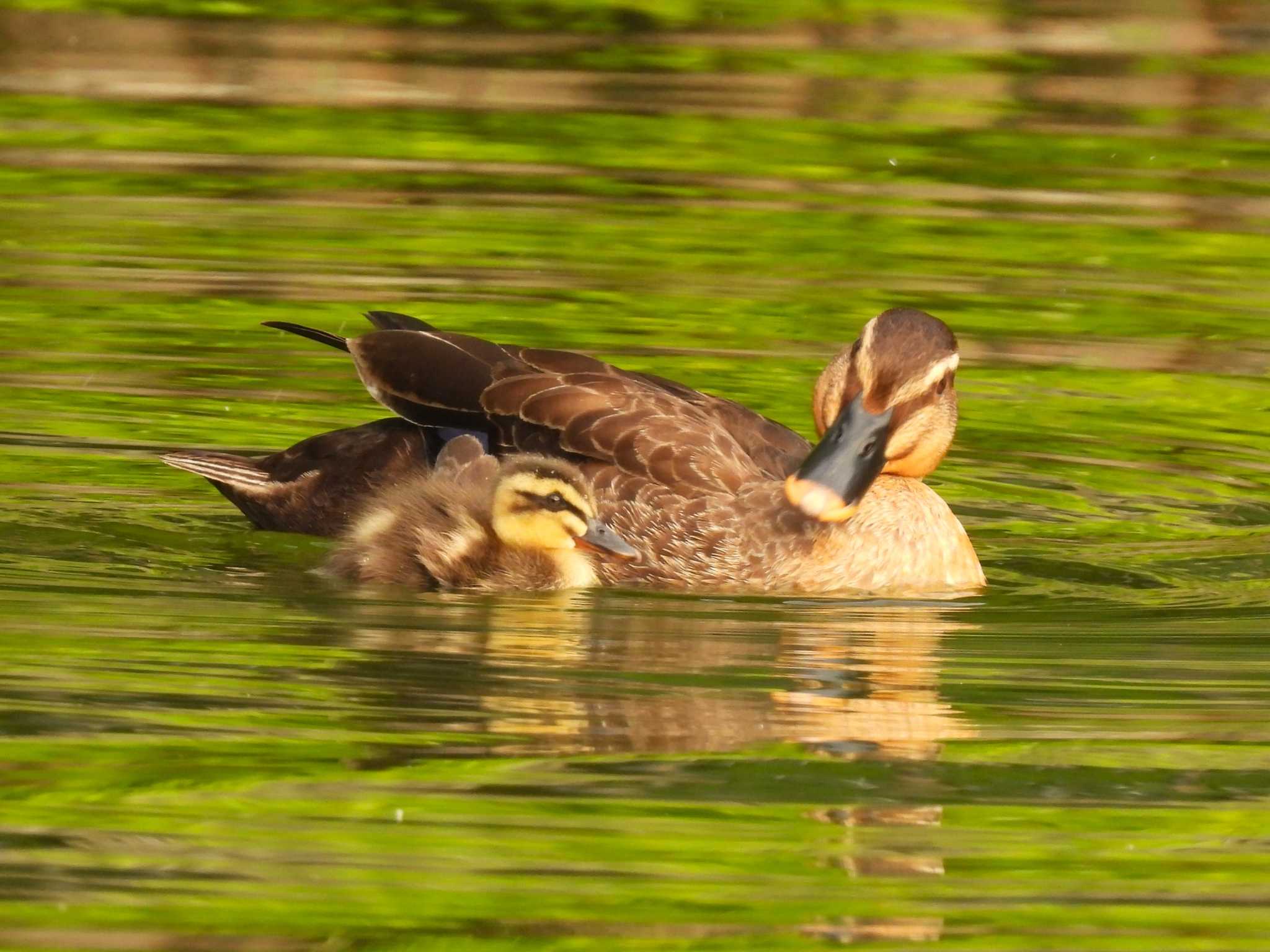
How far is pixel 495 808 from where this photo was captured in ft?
15.9

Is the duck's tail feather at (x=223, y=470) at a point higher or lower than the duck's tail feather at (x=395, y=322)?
lower

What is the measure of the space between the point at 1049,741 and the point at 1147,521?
237 centimetres

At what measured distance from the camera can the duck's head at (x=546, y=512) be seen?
6.74 m

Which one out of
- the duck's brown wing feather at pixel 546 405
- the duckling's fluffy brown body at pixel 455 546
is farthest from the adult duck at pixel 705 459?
the duckling's fluffy brown body at pixel 455 546

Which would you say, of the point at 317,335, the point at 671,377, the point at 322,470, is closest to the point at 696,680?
the point at 322,470

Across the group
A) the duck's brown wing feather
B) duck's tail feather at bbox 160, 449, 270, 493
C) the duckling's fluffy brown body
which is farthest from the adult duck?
duck's tail feather at bbox 160, 449, 270, 493

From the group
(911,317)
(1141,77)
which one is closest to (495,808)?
(911,317)

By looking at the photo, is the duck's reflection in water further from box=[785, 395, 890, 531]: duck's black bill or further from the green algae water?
box=[785, 395, 890, 531]: duck's black bill

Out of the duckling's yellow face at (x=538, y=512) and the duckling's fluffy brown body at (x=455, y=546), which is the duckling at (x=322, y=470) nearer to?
the duckling's fluffy brown body at (x=455, y=546)

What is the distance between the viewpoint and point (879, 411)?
6926mm

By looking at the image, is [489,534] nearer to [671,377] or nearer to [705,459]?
[705,459]

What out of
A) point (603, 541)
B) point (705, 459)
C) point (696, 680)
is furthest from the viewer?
point (705, 459)

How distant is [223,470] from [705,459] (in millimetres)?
1278

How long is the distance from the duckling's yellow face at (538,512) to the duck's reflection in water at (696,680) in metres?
0.15
